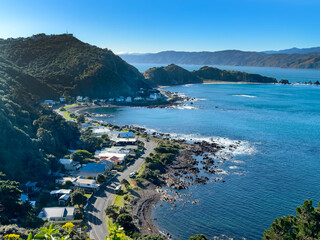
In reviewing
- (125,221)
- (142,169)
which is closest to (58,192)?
(125,221)

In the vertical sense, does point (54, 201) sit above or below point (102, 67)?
below

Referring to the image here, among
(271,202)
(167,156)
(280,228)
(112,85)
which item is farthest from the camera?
(112,85)

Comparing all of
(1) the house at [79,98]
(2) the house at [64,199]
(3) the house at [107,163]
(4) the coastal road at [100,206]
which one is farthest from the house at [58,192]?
(1) the house at [79,98]

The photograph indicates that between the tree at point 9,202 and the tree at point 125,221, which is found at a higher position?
the tree at point 9,202

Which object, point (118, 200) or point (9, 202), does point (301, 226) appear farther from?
point (9, 202)

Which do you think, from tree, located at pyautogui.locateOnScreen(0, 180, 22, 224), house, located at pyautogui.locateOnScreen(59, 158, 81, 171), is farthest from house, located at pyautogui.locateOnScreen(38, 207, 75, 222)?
house, located at pyautogui.locateOnScreen(59, 158, 81, 171)

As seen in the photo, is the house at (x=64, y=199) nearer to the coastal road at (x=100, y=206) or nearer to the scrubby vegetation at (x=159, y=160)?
the coastal road at (x=100, y=206)

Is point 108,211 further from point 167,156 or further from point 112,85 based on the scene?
point 112,85

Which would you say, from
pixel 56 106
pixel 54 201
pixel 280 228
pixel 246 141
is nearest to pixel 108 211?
pixel 54 201
